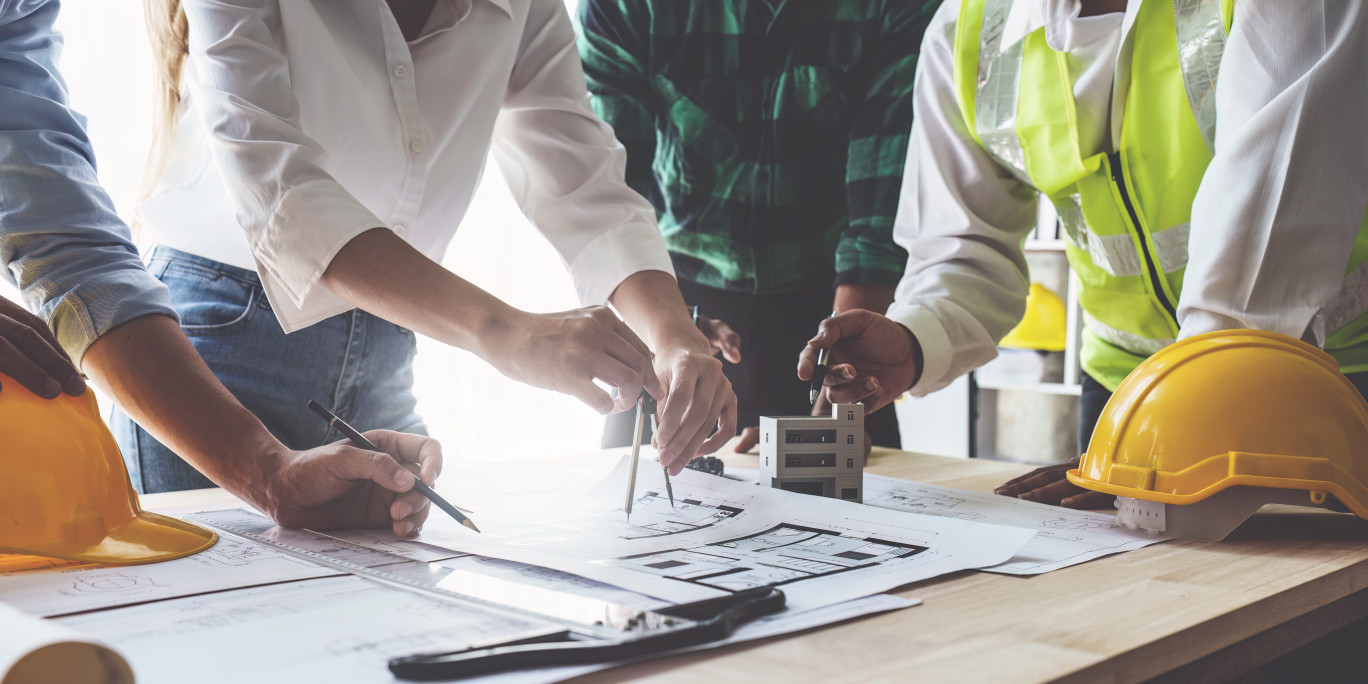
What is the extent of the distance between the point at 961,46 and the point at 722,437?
0.78 meters

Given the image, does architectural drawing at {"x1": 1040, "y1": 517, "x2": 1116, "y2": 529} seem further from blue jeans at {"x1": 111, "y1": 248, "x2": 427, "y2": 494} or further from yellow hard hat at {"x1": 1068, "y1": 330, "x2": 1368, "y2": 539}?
blue jeans at {"x1": 111, "y1": 248, "x2": 427, "y2": 494}

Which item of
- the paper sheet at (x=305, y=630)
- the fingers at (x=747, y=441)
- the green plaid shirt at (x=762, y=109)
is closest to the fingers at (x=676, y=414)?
the paper sheet at (x=305, y=630)

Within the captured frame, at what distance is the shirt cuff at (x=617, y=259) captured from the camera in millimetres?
1350

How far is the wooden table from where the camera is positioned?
0.53 m

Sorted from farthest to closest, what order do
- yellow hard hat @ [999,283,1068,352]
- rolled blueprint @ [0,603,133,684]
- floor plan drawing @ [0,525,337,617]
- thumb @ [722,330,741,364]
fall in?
1. yellow hard hat @ [999,283,1068,352]
2. thumb @ [722,330,741,364]
3. floor plan drawing @ [0,525,337,617]
4. rolled blueprint @ [0,603,133,684]

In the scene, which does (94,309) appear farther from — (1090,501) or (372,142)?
(1090,501)

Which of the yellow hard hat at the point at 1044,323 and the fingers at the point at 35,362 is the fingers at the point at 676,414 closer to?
the fingers at the point at 35,362

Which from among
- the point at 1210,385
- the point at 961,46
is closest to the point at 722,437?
the point at 1210,385

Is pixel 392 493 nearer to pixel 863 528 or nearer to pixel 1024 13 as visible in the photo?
pixel 863 528

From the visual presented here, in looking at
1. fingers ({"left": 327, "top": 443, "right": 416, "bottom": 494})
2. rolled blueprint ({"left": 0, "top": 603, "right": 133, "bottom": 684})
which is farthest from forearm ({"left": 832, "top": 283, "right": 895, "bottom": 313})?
rolled blueprint ({"left": 0, "top": 603, "right": 133, "bottom": 684})

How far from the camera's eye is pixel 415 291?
969 millimetres

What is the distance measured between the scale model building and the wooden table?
1.11 ft

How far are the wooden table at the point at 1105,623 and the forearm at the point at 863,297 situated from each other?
958mm

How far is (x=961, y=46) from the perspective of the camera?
1510 mm
